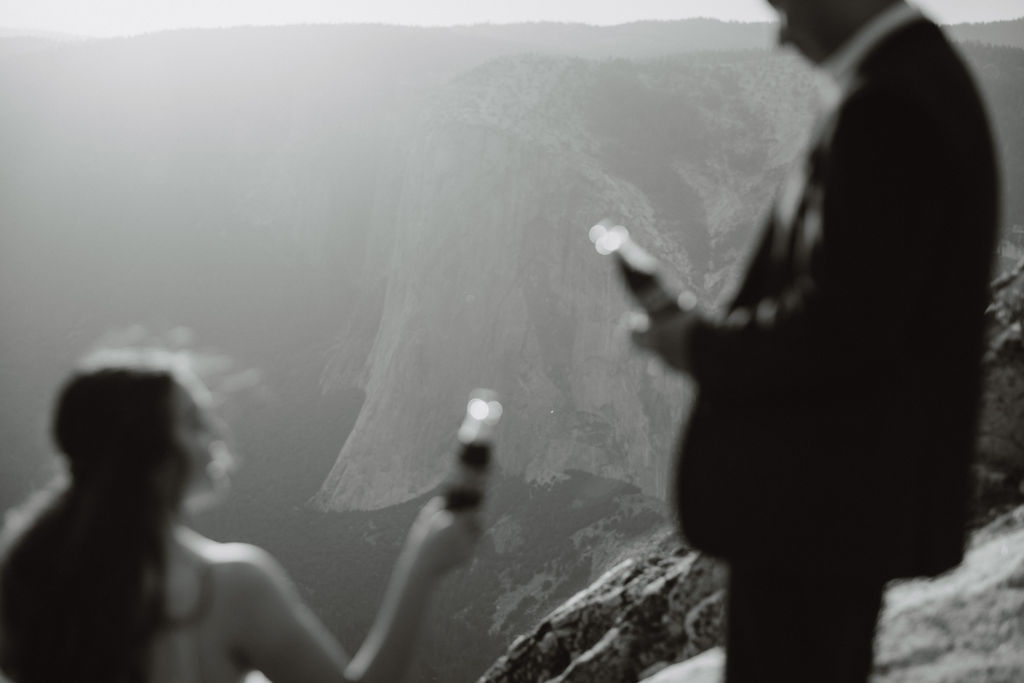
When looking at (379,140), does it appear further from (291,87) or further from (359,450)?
(359,450)

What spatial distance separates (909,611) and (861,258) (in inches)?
103

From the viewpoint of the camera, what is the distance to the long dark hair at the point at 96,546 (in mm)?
1699

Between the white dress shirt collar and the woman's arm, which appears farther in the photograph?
the woman's arm

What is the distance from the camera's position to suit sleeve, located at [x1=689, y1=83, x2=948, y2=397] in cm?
140

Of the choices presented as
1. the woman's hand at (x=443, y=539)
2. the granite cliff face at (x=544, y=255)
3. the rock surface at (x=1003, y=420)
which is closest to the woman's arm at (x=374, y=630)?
the woman's hand at (x=443, y=539)

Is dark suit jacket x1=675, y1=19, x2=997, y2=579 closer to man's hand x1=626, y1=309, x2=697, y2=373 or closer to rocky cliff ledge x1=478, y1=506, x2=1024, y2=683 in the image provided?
man's hand x1=626, y1=309, x2=697, y2=373

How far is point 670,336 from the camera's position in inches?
64.5

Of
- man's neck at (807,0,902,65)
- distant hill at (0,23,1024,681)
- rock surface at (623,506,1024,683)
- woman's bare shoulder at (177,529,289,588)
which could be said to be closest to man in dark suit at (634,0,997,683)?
man's neck at (807,0,902,65)

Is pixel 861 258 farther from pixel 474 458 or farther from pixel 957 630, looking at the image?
pixel 957 630

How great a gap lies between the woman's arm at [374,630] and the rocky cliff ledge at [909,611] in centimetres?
198

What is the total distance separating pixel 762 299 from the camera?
1.76 metres

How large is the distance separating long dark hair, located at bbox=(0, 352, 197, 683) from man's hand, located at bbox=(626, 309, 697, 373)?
103cm

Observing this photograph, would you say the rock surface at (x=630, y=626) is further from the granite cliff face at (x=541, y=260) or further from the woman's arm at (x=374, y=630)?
the granite cliff face at (x=541, y=260)

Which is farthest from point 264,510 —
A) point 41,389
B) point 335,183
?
point 335,183
